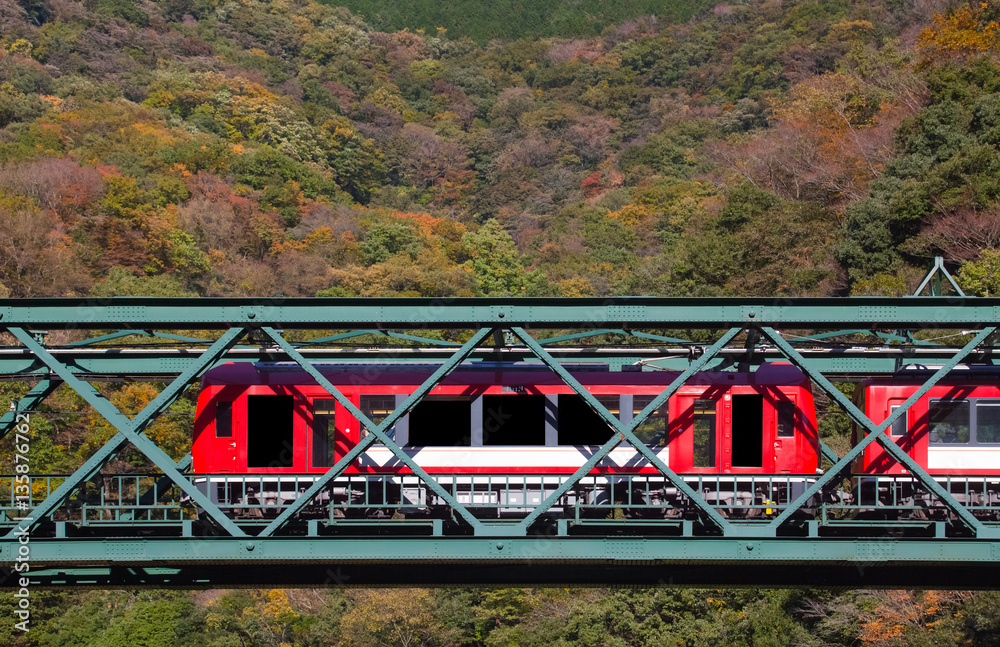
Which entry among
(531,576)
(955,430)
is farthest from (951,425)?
(531,576)

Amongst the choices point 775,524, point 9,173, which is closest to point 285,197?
point 9,173

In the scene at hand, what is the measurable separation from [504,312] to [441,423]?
4831 mm

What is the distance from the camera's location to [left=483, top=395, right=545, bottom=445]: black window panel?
20.0 metres

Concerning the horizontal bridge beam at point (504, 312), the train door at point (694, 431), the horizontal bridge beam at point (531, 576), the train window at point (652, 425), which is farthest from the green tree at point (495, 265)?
the horizontal bridge beam at point (504, 312)

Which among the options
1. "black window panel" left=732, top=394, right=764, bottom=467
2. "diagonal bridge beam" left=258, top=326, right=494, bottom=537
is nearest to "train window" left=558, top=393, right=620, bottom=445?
"black window panel" left=732, top=394, right=764, bottom=467

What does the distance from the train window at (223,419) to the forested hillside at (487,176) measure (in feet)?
43.8

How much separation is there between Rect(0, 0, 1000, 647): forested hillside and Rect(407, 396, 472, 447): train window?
1569 centimetres

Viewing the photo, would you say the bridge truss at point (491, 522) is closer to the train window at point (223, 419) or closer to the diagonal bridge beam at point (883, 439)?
the diagonal bridge beam at point (883, 439)

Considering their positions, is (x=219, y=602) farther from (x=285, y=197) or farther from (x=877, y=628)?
(x=285, y=197)

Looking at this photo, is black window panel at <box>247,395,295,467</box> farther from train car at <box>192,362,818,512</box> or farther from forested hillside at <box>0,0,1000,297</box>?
forested hillside at <box>0,0,1000,297</box>

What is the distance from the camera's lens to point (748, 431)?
19.8m

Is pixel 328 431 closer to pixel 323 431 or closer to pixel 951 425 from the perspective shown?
pixel 323 431

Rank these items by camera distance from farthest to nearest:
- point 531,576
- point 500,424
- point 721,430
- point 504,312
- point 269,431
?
point 500,424
point 721,430
point 269,431
point 531,576
point 504,312

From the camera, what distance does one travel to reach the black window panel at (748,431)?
19.6 m
